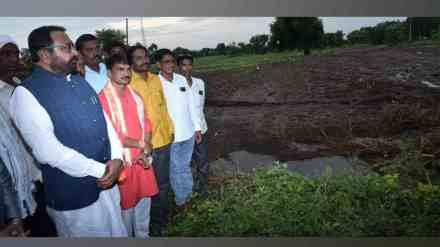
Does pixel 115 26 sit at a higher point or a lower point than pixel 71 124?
higher

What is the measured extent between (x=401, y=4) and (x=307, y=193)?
166 cm

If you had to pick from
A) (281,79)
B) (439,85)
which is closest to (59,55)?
(281,79)

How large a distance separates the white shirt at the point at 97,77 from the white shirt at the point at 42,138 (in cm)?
42

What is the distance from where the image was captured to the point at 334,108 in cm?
433

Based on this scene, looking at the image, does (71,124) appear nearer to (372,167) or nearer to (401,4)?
(372,167)

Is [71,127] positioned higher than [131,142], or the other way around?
[71,127]

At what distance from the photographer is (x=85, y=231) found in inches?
162

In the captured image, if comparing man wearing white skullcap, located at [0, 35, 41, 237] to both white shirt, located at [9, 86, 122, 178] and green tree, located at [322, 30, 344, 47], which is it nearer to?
white shirt, located at [9, 86, 122, 178]

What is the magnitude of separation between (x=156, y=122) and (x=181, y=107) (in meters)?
0.24

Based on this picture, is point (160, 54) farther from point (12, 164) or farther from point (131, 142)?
point (12, 164)

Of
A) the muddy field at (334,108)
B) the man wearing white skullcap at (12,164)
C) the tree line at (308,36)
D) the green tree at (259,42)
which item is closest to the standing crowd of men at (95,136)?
the man wearing white skullcap at (12,164)

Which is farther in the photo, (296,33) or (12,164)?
(296,33)

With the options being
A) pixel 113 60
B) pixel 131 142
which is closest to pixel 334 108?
pixel 131 142

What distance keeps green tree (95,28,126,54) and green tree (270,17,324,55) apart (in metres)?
1.20
